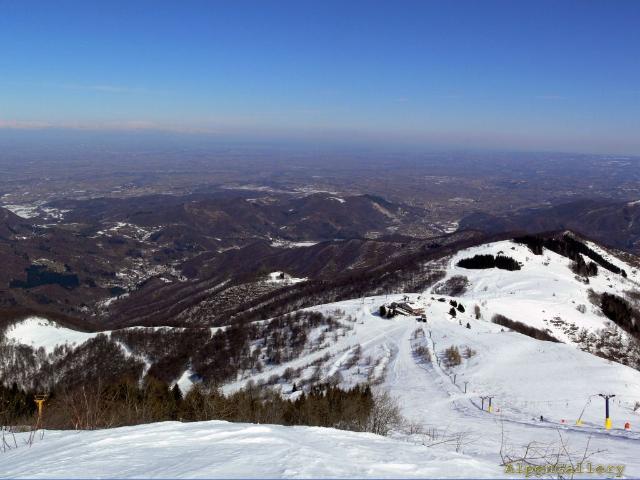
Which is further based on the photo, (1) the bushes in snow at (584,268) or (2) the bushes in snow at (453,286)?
(1) the bushes in snow at (584,268)

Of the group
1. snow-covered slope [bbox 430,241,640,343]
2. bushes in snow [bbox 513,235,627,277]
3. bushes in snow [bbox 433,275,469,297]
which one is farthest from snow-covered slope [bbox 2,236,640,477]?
bushes in snow [bbox 513,235,627,277]

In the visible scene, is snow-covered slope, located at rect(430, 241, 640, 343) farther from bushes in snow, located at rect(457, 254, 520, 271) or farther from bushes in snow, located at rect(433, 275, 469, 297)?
bushes in snow, located at rect(457, 254, 520, 271)

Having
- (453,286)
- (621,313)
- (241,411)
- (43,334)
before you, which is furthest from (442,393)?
(43,334)

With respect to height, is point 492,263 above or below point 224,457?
below

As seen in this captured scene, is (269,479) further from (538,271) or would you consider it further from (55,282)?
(55,282)

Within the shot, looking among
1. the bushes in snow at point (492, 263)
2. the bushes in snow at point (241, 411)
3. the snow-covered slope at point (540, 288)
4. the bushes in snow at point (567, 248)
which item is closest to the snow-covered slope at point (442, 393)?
the snow-covered slope at point (540, 288)

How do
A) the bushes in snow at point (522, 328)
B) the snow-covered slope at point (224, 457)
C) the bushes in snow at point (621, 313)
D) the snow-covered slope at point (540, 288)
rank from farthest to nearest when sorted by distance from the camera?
the bushes in snow at point (621, 313)
the snow-covered slope at point (540, 288)
the bushes in snow at point (522, 328)
the snow-covered slope at point (224, 457)

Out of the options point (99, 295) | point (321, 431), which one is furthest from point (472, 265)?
point (99, 295)

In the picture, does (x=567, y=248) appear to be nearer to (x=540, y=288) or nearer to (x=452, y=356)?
(x=540, y=288)

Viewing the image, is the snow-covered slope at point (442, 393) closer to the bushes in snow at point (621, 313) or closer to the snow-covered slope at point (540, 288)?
the snow-covered slope at point (540, 288)
